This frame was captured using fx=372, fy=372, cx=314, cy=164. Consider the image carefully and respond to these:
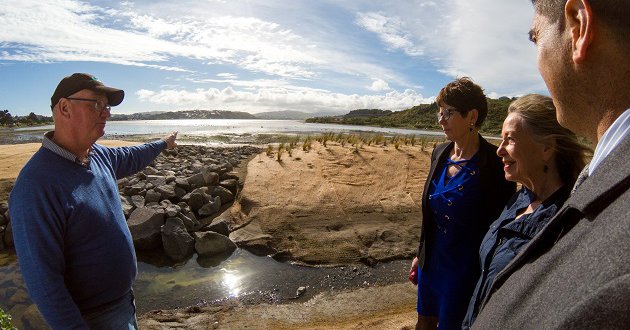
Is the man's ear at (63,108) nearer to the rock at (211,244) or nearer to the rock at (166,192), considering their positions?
the rock at (211,244)

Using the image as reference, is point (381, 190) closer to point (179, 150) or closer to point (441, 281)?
point (441, 281)

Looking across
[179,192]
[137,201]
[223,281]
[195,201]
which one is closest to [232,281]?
[223,281]

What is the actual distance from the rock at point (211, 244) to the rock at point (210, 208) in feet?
4.68

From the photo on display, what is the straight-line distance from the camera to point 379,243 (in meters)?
7.18

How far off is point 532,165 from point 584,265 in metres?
1.75

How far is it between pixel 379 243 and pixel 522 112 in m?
5.27

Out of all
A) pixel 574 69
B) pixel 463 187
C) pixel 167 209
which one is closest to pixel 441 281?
pixel 463 187

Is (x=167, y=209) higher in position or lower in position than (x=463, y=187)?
lower

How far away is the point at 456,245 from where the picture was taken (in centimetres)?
284

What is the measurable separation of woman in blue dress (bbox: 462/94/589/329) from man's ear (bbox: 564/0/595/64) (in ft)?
4.36


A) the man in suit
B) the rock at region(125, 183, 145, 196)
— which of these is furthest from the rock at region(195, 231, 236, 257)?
the man in suit

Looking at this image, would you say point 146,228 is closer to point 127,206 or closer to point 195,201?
point 127,206

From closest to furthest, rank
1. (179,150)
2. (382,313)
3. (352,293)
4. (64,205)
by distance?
(64,205) → (382,313) → (352,293) → (179,150)

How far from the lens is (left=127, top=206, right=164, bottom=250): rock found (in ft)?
21.6
